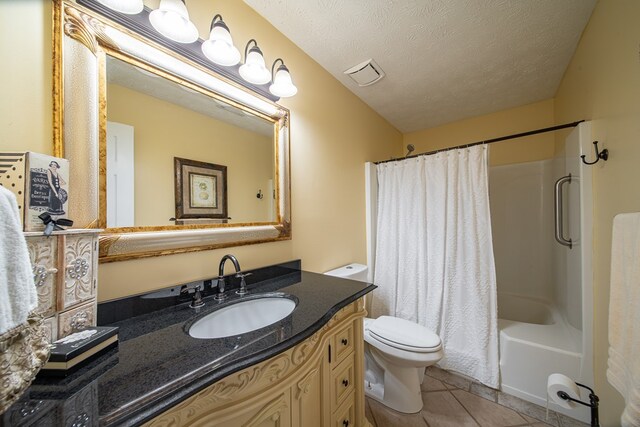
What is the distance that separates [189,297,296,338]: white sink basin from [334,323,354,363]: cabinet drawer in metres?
0.26

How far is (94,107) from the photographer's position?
746 millimetres

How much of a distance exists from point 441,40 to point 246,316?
1987 millimetres

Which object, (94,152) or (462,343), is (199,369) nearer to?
(94,152)

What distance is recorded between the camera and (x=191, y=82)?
0.99 m

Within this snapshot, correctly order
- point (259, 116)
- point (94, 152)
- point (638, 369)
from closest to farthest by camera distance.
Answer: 1. point (638, 369)
2. point (94, 152)
3. point (259, 116)

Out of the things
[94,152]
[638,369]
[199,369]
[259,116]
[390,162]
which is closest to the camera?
[199,369]

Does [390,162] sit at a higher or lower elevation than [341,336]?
higher

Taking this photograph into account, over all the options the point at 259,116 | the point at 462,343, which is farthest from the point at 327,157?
the point at 462,343

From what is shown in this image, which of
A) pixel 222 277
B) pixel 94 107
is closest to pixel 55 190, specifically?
pixel 94 107

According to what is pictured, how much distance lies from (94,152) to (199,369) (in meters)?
0.76

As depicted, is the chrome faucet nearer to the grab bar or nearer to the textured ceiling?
the textured ceiling

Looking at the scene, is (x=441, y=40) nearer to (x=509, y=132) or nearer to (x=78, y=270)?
(x=509, y=132)

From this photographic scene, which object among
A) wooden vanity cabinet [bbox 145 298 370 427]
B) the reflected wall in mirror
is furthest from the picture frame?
wooden vanity cabinet [bbox 145 298 370 427]

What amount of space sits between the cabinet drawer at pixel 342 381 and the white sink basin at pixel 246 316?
1.14 ft
